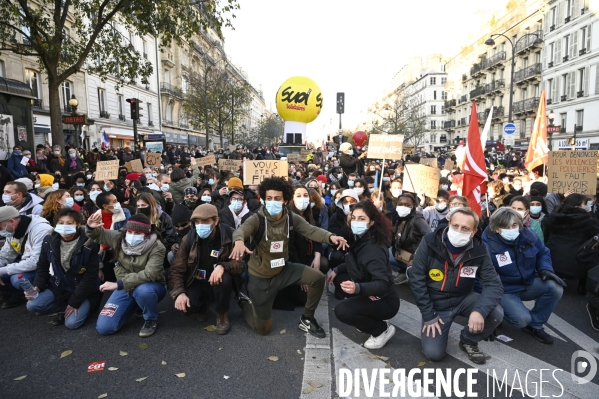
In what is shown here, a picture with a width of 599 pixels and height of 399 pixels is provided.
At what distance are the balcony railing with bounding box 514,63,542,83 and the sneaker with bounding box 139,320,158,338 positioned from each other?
44963mm

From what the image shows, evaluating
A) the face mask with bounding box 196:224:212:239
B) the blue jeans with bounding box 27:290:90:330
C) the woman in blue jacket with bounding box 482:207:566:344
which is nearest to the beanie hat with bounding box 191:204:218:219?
the face mask with bounding box 196:224:212:239

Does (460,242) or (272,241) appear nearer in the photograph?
(460,242)

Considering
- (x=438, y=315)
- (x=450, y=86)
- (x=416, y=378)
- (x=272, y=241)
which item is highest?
(x=450, y=86)

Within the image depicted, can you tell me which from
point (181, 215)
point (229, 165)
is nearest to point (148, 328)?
point (181, 215)

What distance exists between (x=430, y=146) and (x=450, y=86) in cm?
1431

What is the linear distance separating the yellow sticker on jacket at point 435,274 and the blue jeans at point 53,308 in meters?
3.85

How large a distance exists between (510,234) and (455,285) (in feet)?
3.00

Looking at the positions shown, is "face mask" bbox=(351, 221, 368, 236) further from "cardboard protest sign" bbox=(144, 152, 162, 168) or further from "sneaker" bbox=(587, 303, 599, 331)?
"cardboard protest sign" bbox=(144, 152, 162, 168)

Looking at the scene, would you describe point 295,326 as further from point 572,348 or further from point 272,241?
point 572,348

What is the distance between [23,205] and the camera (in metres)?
5.71

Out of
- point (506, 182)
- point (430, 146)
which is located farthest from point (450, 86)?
point (506, 182)

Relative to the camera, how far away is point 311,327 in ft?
14.3

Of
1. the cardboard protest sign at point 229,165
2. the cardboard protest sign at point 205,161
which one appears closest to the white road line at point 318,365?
the cardboard protest sign at point 229,165

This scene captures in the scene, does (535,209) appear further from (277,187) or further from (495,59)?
(495,59)
